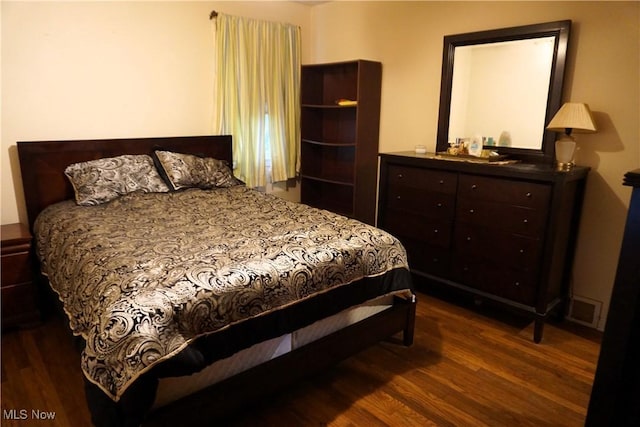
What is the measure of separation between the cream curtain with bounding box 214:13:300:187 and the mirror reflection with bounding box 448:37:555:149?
5.56 feet

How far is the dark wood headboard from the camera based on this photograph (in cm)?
286

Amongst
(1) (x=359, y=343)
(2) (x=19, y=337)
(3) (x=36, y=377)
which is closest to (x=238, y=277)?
(1) (x=359, y=343)

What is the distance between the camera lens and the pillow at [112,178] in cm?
284

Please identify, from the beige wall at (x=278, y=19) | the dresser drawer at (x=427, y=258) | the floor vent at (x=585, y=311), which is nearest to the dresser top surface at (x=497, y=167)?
the beige wall at (x=278, y=19)

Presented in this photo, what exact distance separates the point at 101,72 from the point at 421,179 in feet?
8.24

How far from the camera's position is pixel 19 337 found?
2.50 meters

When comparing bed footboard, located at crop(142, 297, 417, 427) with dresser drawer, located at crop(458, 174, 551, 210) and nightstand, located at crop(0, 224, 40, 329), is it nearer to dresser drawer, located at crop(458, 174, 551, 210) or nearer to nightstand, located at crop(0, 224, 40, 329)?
dresser drawer, located at crop(458, 174, 551, 210)

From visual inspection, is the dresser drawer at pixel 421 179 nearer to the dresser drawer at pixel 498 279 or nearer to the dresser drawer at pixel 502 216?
the dresser drawer at pixel 502 216

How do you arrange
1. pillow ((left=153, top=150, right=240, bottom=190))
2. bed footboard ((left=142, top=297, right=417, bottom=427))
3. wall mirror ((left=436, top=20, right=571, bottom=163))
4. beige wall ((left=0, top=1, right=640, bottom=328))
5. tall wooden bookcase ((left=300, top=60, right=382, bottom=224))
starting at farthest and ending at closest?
tall wooden bookcase ((left=300, top=60, right=382, bottom=224)), pillow ((left=153, top=150, right=240, bottom=190)), wall mirror ((left=436, top=20, right=571, bottom=163)), beige wall ((left=0, top=1, right=640, bottom=328)), bed footboard ((left=142, top=297, right=417, bottom=427))

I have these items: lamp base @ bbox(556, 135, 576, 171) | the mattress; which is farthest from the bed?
lamp base @ bbox(556, 135, 576, 171)

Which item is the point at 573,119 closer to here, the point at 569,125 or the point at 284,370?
the point at 569,125

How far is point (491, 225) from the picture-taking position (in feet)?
8.72

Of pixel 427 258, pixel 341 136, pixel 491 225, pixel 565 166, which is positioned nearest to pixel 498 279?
pixel 491 225

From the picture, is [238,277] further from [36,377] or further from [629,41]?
[629,41]
